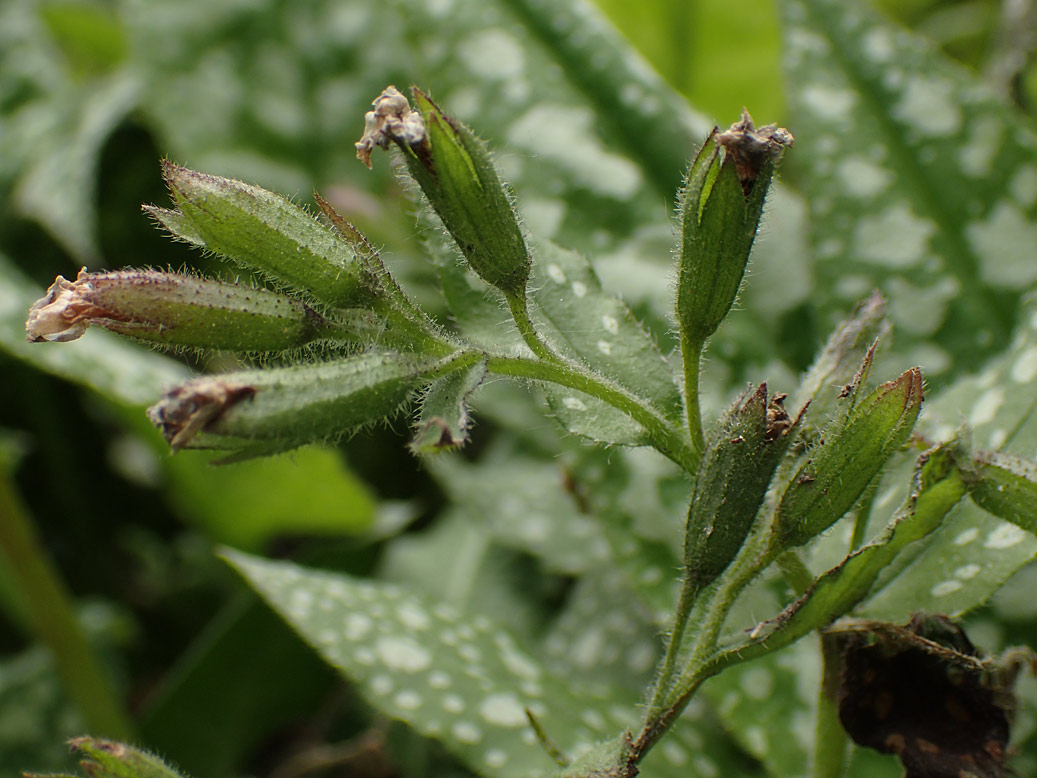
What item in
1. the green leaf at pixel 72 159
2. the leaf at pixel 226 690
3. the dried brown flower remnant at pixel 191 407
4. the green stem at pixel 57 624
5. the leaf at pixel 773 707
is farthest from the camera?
the green leaf at pixel 72 159

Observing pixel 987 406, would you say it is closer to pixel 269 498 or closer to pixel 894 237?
pixel 894 237

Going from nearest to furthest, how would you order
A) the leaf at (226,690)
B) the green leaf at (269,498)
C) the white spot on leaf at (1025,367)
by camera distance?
the white spot on leaf at (1025,367)
the leaf at (226,690)
the green leaf at (269,498)

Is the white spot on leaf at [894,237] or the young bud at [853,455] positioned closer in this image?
the young bud at [853,455]

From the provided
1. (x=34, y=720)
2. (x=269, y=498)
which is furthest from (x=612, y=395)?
(x=34, y=720)

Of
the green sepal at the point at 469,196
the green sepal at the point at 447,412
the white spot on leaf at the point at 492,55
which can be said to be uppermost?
the white spot on leaf at the point at 492,55

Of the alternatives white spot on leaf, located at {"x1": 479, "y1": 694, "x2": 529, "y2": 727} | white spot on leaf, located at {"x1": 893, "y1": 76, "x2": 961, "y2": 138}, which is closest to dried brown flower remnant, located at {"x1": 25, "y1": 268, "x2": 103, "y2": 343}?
white spot on leaf, located at {"x1": 479, "y1": 694, "x2": 529, "y2": 727}

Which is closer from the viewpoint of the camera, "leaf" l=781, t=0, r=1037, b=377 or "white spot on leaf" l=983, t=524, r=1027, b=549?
"white spot on leaf" l=983, t=524, r=1027, b=549

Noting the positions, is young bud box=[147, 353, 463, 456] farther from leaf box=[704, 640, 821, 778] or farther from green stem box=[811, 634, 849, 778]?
leaf box=[704, 640, 821, 778]

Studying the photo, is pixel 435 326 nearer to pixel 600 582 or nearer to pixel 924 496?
pixel 924 496

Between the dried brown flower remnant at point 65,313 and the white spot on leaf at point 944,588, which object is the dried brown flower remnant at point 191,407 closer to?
the dried brown flower remnant at point 65,313

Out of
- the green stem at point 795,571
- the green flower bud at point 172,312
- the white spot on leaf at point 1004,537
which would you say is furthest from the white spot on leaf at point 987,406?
the green flower bud at point 172,312
